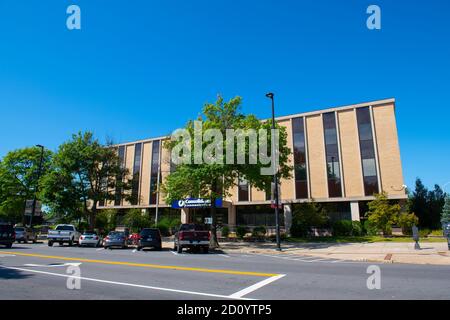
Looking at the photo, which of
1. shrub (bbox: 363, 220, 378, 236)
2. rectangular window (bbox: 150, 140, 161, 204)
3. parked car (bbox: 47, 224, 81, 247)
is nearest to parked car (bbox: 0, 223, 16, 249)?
parked car (bbox: 47, 224, 81, 247)

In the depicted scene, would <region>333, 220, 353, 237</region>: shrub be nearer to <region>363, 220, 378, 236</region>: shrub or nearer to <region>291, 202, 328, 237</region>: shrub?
<region>363, 220, 378, 236</region>: shrub

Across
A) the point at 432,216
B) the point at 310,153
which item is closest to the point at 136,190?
the point at 310,153

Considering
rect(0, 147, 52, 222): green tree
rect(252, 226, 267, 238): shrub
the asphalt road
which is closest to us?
the asphalt road

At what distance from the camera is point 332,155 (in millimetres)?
38219

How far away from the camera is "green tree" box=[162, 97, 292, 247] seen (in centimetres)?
2423

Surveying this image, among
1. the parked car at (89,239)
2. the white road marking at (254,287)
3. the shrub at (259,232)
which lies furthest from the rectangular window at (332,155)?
the white road marking at (254,287)

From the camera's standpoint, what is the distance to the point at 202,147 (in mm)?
24922

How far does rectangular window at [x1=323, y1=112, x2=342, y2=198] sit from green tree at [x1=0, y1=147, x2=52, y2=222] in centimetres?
3828

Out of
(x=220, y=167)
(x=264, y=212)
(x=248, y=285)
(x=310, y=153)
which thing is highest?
(x=310, y=153)

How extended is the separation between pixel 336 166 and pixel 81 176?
29.7 m

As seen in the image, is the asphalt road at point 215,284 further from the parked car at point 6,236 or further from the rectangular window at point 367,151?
the rectangular window at point 367,151

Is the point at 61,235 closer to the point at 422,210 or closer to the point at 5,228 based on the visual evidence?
the point at 5,228
